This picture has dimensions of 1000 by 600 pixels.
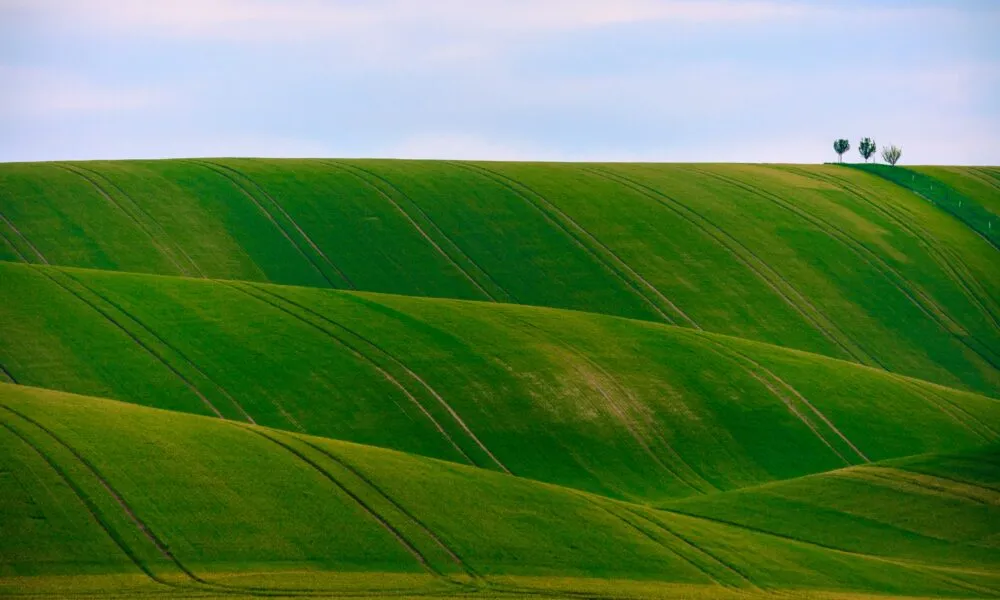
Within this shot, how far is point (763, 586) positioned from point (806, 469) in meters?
17.0

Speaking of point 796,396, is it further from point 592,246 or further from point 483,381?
point 592,246

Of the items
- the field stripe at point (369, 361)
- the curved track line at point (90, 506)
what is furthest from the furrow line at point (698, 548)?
the curved track line at point (90, 506)

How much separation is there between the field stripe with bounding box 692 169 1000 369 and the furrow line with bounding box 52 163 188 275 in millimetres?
37839

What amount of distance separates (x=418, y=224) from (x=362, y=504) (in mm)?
41089

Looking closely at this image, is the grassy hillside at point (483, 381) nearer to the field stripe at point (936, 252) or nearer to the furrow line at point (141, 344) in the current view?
the furrow line at point (141, 344)

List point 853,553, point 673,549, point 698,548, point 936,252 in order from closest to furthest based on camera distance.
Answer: point 673,549, point 698,548, point 853,553, point 936,252

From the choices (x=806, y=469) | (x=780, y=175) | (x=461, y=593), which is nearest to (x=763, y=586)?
(x=461, y=593)

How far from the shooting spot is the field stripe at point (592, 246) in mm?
71500

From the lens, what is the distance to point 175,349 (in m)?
54.0

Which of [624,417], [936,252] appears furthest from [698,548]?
[936,252]

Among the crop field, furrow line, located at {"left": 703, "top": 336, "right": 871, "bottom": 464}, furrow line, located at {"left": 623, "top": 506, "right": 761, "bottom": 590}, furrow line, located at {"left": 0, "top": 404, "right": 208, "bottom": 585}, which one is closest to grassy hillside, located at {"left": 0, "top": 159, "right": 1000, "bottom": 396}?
the crop field

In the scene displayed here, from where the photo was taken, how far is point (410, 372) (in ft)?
180

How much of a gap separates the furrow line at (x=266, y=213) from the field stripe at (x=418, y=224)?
263 inches

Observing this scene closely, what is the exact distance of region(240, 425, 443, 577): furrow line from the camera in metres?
36.2
